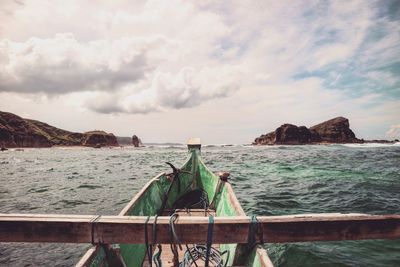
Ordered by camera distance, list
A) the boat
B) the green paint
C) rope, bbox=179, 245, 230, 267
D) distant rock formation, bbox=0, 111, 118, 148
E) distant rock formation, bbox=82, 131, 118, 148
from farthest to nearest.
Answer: distant rock formation, bbox=82, 131, 118, 148, distant rock formation, bbox=0, 111, 118, 148, rope, bbox=179, 245, 230, 267, the green paint, the boat

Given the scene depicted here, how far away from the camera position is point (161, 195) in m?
7.00

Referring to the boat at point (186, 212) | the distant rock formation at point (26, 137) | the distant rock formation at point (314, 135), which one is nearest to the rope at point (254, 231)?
the boat at point (186, 212)

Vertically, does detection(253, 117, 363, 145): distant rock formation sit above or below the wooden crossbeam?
above

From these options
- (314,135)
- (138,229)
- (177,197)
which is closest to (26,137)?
(177,197)

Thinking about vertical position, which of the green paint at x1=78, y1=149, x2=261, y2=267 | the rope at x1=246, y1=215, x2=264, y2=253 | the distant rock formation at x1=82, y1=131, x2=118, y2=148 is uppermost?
the distant rock formation at x1=82, y1=131, x2=118, y2=148

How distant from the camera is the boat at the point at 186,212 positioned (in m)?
2.96

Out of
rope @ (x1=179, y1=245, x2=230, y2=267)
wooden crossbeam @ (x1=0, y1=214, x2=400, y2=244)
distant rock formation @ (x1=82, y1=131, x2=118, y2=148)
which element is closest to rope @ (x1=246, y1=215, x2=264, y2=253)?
wooden crossbeam @ (x1=0, y1=214, x2=400, y2=244)

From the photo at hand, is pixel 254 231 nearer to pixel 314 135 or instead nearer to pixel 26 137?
pixel 314 135

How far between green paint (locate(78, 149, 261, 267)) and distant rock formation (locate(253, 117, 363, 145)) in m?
120

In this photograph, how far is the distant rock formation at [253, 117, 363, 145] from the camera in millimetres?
120188

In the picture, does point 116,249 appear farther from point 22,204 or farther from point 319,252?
point 22,204

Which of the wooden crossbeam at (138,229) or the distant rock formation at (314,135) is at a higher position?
the distant rock formation at (314,135)

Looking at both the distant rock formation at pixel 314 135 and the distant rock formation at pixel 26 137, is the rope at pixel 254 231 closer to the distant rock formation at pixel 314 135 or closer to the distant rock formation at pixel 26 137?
the distant rock formation at pixel 314 135

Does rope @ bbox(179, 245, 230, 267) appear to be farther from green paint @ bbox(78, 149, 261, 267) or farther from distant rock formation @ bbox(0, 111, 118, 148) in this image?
distant rock formation @ bbox(0, 111, 118, 148)
